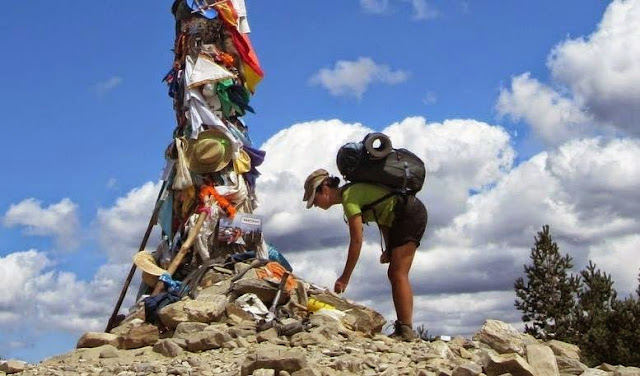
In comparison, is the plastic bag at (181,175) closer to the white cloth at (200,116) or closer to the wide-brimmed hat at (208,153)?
the wide-brimmed hat at (208,153)

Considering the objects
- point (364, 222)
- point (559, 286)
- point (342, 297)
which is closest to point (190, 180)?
point (342, 297)

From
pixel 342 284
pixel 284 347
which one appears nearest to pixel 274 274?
pixel 342 284

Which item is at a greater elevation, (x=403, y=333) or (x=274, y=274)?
(x=274, y=274)

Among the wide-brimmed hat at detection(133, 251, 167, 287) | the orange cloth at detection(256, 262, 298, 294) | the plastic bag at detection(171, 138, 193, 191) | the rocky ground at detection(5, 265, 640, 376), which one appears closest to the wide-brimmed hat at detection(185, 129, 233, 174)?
the plastic bag at detection(171, 138, 193, 191)

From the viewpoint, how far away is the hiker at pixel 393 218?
25.5 ft

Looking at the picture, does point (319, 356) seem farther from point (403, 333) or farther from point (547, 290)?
point (547, 290)

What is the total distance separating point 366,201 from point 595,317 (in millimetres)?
12290

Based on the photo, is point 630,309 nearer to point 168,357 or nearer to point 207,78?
point 207,78

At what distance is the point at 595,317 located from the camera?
1852cm

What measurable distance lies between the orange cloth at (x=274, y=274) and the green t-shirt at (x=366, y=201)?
1.39 metres

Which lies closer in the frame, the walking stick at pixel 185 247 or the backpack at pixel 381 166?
the backpack at pixel 381 166

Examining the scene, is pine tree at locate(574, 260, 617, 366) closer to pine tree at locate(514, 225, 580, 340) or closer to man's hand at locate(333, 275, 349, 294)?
pine tree at locate(514, 225, 580, 340)

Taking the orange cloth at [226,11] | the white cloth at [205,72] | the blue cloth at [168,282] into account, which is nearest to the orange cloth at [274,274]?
the blue cloth at [168,282]

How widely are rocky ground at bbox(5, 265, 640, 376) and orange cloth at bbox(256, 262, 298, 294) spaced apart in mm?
128
